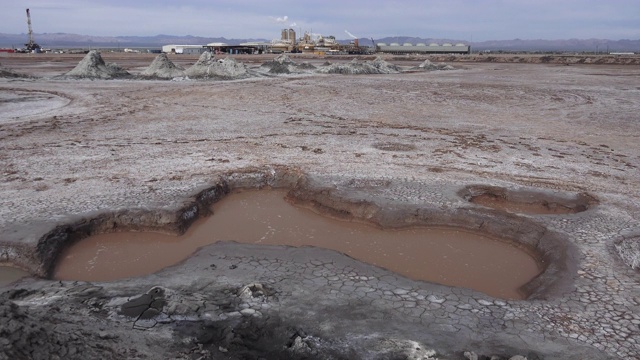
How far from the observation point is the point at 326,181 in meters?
10.4

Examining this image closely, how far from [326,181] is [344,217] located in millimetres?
1396

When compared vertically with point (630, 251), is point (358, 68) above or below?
above

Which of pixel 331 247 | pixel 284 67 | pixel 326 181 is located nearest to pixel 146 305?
pixel 331 247

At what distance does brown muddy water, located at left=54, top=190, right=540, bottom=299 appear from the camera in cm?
718

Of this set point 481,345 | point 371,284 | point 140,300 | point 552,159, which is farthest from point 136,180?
point 552,159

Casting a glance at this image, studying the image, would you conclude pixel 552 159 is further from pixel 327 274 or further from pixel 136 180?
pixel 136 180

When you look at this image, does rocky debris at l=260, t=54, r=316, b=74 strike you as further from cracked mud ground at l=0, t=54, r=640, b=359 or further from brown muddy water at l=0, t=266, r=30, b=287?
brown muddy water at l=0, t=266, r=30, b=287

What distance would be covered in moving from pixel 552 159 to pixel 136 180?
35.4 ft

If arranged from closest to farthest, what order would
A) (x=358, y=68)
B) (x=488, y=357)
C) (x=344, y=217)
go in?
1. (x=488, y=357)
2. (x=344, y=217)
3. (x=358, y=68)

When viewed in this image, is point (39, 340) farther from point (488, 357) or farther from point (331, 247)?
point (331, 247)

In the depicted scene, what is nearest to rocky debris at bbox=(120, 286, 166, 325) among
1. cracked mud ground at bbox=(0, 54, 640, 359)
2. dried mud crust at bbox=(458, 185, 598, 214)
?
cracked mud ground at bbox=(0, 54, 640, 359)

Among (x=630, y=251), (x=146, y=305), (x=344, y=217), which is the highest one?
(x=630, y=251)

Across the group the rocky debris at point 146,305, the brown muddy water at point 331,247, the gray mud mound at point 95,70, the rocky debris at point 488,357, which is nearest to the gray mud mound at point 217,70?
the gray mud mound at point 95,70

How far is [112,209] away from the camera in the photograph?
8633 millimetres
